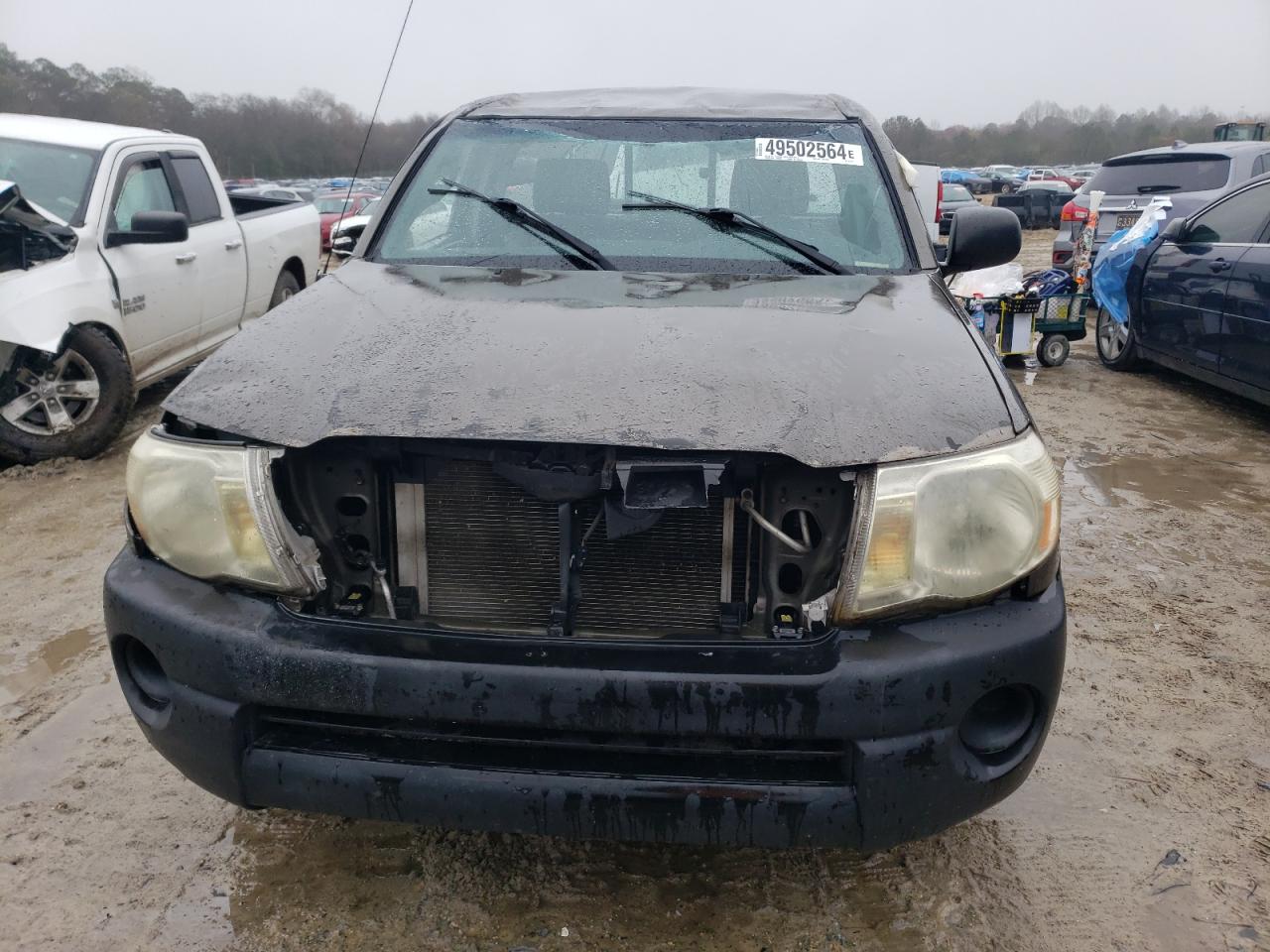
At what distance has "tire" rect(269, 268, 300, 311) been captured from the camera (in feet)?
25.2

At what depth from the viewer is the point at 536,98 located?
3.61m

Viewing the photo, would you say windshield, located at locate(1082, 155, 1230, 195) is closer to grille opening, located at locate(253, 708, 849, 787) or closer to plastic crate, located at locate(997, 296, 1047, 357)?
plastic crate, located at locate(997, 296, 1047, 357)

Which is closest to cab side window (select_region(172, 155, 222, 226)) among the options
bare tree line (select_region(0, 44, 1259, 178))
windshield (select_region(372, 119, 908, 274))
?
windshield (select_region(372, 119, 908, 274))

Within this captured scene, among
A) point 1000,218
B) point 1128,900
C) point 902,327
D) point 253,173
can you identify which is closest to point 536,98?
point 1000,218

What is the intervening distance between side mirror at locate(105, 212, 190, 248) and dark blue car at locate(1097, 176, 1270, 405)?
20.8 feet

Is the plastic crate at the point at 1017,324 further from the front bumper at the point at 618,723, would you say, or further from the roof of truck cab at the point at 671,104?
the front bumper at the point at 618,723

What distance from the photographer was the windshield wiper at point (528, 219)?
2.83m

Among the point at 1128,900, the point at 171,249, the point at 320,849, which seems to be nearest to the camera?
the point at 1128,900

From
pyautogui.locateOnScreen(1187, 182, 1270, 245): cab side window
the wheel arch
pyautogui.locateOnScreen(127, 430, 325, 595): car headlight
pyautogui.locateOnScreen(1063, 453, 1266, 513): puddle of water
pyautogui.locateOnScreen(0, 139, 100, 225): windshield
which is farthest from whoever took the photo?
the wheel arch

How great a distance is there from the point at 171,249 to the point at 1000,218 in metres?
5.10

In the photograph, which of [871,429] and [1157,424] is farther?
[1157,424]

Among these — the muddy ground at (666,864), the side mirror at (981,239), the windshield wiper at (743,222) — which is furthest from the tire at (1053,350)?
the windshield wiper at (743,222)

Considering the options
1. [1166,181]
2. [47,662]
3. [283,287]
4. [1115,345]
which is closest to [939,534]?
[47,662]

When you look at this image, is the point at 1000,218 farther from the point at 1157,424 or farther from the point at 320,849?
the point at 1157,424
